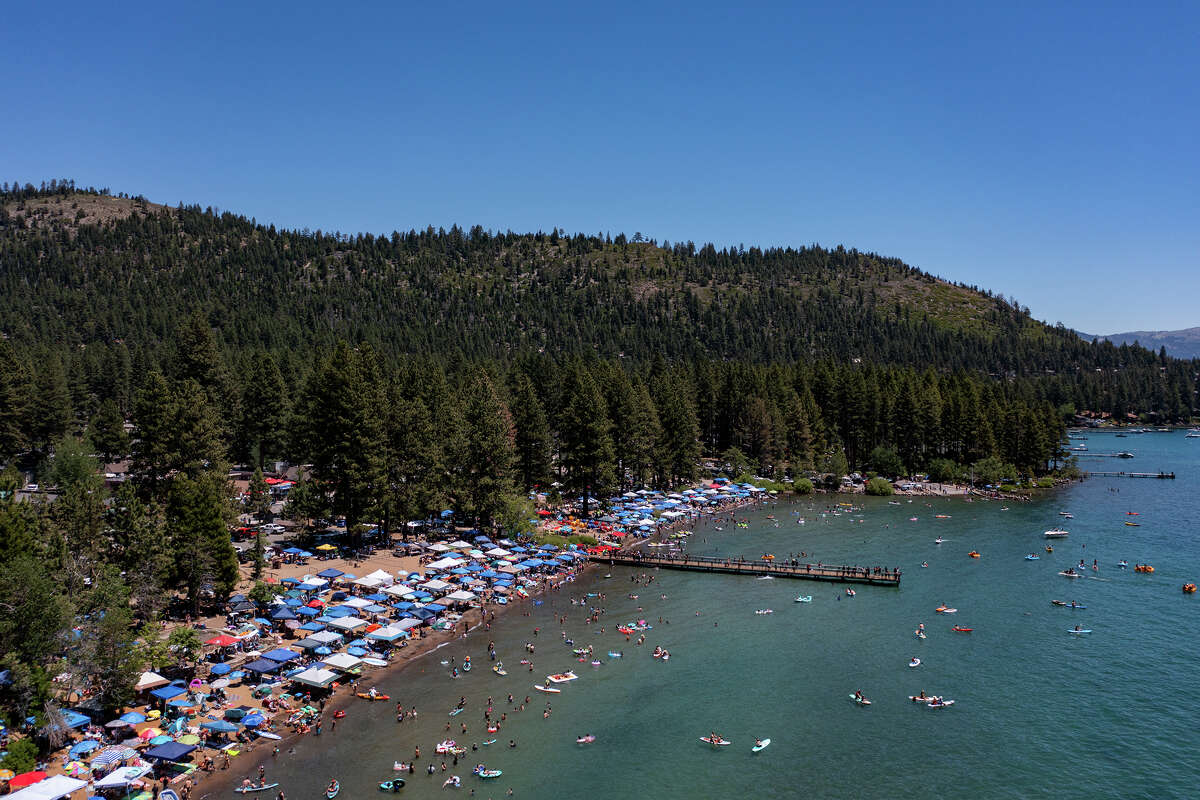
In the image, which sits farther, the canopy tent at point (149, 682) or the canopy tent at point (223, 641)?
the canopy tent at point (223, 641)

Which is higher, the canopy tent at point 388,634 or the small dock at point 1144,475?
the small dock at point 1144,475

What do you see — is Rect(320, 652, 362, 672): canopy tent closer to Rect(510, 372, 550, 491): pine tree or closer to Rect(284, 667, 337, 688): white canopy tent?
Rect(284, 667, 337, 688): white canopy tent

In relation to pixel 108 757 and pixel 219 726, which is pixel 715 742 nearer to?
pixel 219 726

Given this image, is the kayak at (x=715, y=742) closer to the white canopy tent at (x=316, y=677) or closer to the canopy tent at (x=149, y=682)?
the white canopy tent at (x=316, y=677)

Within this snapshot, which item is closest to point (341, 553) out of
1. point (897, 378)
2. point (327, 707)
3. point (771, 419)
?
point (327, 707)

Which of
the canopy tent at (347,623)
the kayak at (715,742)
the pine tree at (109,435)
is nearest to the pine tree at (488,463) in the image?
the canopy tent at (347,623)

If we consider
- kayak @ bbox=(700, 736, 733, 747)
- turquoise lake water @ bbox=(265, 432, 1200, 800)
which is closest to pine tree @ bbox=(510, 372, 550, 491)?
turquoise lake water @ bbox=(265, 432, 1200, 800)
